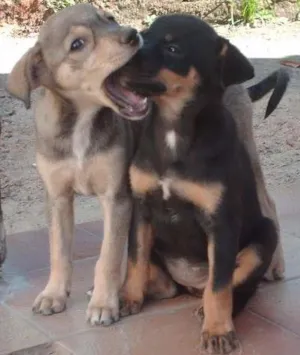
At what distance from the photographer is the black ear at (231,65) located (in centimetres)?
376

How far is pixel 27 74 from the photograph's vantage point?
3.98 meters

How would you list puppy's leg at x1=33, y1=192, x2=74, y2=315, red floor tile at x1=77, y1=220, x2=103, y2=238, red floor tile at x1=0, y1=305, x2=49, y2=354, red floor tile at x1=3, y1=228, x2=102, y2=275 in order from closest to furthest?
red floor tile at x1=0, y1=305, x2=49, y2=354 < puppy's leg at x1=33, y1=192, x2=74, y2=315 < red floor tile at x1=3, y1=228, x2=102, y2=275 < red floor tile at x1=77, y1=220, x2=103, y2=238

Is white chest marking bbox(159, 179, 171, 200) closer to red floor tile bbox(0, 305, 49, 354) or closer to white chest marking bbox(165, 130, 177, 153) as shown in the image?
white chest marking bbox(165, 130, 177, 153)

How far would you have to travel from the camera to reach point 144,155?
392 cm

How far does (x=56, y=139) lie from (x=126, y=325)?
2.84ft

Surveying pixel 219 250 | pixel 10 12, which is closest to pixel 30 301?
pixel 219 250

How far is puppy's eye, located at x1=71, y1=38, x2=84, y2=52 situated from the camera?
3.93 metres

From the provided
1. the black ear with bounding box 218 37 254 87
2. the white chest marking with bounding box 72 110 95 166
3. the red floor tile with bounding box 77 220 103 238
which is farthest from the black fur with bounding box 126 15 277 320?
the red floor tile with bounding box 77 220 103 238

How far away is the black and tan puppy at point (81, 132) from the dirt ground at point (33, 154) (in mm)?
1426

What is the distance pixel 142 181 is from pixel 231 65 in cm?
61

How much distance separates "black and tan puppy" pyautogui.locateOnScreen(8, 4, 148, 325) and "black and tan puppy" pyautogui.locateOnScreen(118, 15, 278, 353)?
13 centimetres

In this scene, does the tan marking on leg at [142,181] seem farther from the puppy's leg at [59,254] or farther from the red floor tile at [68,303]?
the red floor tile at [68,303]

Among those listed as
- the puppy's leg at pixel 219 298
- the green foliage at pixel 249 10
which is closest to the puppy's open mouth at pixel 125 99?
the puppy's leg at pixel 219 298

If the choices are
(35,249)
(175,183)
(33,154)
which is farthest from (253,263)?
(33,154)
